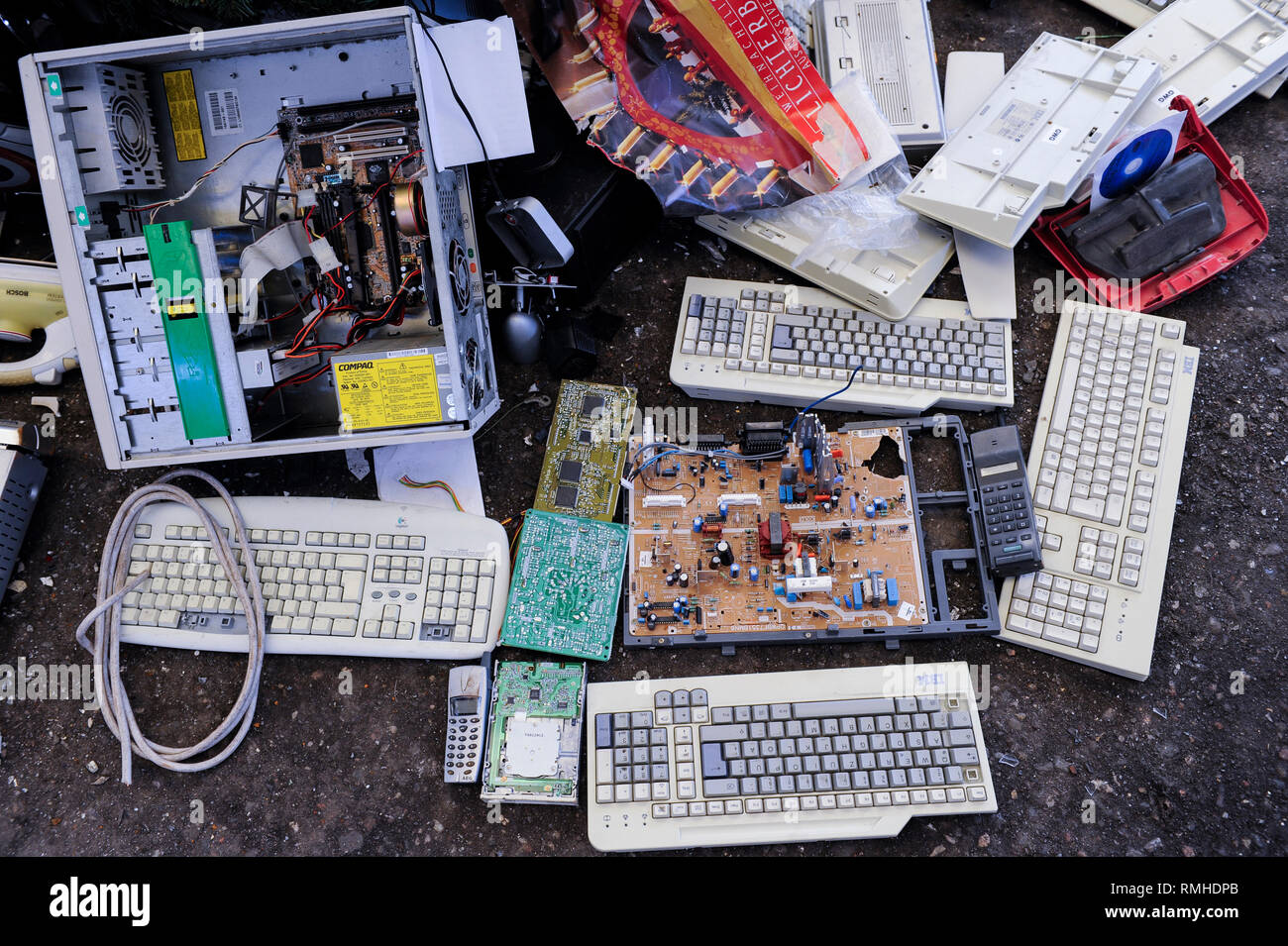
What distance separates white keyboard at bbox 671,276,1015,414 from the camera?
2.18 metres

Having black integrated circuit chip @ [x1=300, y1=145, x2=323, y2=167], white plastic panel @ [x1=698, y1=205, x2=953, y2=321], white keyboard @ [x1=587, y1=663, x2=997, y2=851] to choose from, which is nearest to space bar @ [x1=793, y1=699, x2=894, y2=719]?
white keyboard @ [x1=587, y1=663, x2=997, y2=851]

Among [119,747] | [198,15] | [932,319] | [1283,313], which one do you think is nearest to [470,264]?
[198,15]

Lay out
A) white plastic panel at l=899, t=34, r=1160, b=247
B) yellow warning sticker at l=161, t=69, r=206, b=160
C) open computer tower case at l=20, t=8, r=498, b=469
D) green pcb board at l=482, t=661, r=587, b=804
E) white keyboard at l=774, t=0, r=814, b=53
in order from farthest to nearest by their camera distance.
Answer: white keyboard at l=774, t=0, r=814, b=53 → white plastic panel at l=899, t=34, r=1160, b=247 → yellow warning sticker at l=161, t=69, r=206, b=160 → green pcb board at l=482, t=661, r=587, b=804 → open computer tower case at l=20, t=8, r=498, b=469

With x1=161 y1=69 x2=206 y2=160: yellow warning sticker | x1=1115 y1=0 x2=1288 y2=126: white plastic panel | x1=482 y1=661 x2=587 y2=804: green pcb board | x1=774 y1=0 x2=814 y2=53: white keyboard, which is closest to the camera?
x1=482 y1=661 x2=587 y2=804: green pcb board

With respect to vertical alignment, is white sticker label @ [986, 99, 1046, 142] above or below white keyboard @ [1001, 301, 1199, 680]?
above

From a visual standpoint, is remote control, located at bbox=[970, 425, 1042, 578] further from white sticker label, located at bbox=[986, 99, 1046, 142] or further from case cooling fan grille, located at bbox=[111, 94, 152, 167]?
case cooling fan grille, located at bbox=[111, 94, 152, 167]

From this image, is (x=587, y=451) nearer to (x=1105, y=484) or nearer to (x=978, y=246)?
(x=978, y=246)

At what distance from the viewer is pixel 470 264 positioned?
2.05 meters

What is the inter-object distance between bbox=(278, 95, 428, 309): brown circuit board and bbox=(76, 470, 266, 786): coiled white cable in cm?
66

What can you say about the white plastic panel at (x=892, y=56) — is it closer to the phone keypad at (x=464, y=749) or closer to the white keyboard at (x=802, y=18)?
the white keyboard at (x=802, y=18)

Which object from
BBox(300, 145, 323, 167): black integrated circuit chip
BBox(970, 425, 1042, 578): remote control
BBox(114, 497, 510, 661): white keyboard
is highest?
BBox(300, 145, 323, 167): black integrated circuit chip

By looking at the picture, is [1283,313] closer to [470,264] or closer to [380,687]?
[470,264]

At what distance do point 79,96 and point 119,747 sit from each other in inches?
60.1

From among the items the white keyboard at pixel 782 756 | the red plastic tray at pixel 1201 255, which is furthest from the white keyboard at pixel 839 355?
the white keyboard at pixel 782 756
